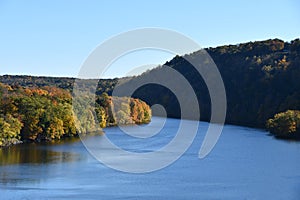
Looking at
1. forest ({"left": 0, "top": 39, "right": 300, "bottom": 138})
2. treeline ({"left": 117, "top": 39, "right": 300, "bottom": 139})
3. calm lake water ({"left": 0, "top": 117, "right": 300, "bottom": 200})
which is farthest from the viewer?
treeline ({"left": 117, "top": 39, "right": 300, "bottom": 139})

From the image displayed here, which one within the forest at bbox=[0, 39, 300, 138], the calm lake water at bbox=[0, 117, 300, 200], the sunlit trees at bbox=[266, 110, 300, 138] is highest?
the forest at bbox=[0, 39, 300, 138]

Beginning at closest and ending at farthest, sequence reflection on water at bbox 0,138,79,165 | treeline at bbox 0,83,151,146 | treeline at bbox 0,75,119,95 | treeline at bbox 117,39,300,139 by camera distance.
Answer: reflection on water at bbox 0,138,79,165, treeline at bbox 0,83,151,146, treeline at bbox 117,39,300,139, treeline at bbox 0,75,119,95

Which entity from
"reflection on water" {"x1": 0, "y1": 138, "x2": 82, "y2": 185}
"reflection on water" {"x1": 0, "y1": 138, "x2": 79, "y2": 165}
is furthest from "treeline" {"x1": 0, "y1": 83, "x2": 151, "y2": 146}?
"reflection on water" {"x1": 0, "y1": 138, "x2": 79, "y2": 165}

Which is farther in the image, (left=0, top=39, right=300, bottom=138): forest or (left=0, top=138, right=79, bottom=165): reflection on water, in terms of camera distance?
(left=0, top=39, right=300, bottom=138): forest

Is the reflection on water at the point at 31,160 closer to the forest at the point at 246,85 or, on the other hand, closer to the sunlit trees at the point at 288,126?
the forest at the point at 246,85

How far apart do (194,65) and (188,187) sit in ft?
163

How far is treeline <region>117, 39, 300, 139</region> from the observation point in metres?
45.9

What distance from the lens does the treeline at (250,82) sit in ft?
151

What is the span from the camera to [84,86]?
5806cm

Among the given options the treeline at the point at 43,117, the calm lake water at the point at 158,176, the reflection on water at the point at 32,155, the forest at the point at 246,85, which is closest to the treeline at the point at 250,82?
the forest at the point at 246,85

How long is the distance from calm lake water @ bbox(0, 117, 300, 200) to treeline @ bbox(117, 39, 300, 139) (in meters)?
17.9

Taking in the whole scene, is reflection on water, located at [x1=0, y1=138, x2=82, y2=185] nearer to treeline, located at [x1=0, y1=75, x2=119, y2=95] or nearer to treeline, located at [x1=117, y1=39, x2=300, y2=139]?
treeline, located at [x1=117, y1=39, x2=300, y2=139]

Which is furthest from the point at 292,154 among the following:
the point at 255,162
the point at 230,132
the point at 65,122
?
the point at 65,122

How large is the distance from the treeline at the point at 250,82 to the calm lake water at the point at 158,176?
1792cm
